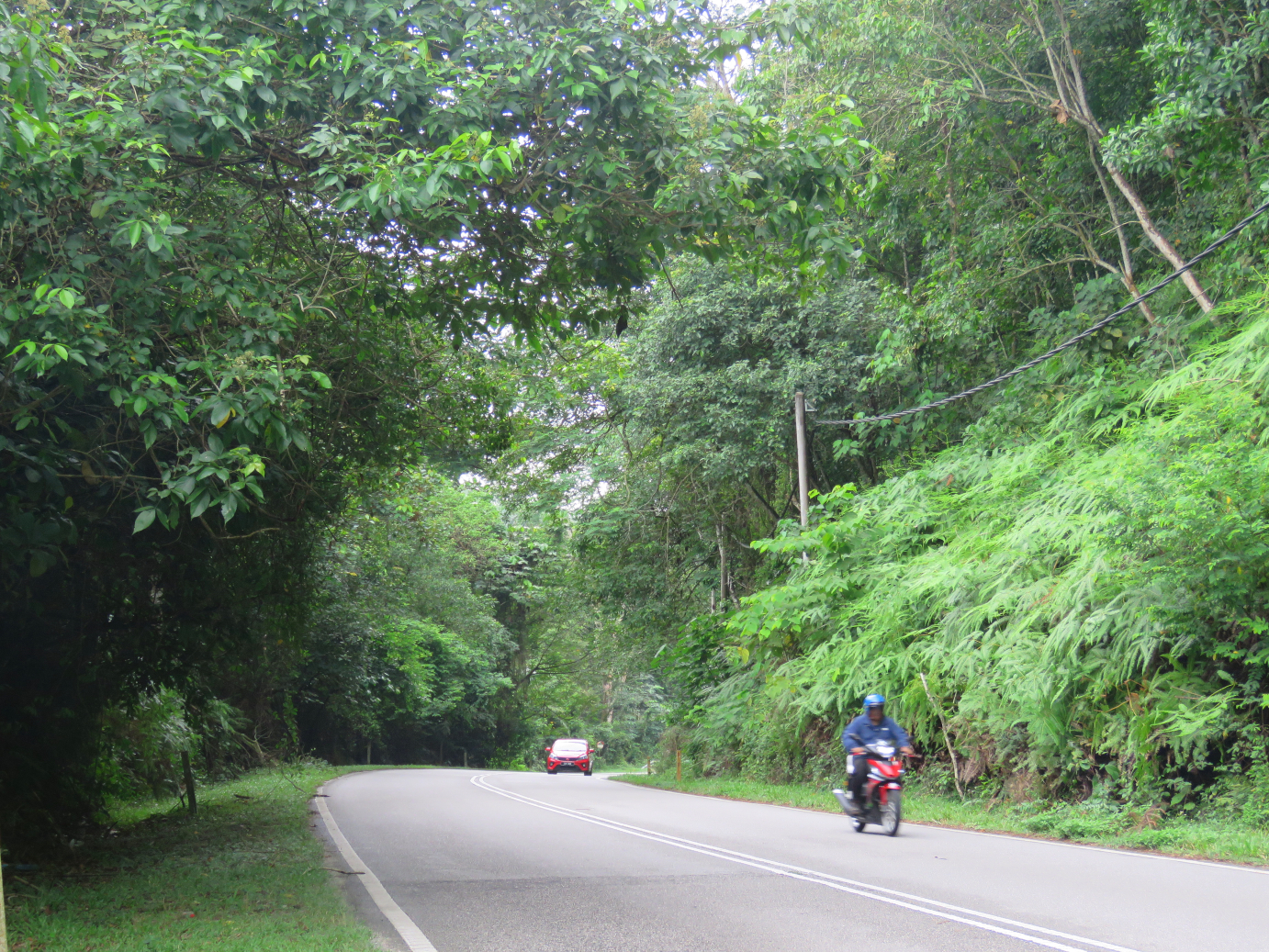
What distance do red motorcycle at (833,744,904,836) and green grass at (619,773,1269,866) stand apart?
176 centimetres

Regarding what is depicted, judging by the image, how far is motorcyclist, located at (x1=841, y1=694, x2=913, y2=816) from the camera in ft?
38.5

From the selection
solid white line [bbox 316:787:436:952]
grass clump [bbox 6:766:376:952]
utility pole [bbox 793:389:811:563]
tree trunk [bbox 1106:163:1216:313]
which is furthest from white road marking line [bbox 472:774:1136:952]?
tree trunk [bbox 1106:163:1216:313]

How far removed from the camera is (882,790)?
38.1 feet

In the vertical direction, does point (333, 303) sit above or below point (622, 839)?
above

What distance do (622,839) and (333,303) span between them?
6.98 metres

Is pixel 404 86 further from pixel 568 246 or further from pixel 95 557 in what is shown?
pixel 95 557

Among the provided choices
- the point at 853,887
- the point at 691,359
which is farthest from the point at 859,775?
the point at 691,359

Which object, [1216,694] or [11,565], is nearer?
[11,565]

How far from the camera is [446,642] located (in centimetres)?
4050

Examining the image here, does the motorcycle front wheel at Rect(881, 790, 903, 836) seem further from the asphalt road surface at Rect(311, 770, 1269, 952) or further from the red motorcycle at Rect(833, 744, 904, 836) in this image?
the asphalt road surface at Rect(311, 770, 1269, 952)

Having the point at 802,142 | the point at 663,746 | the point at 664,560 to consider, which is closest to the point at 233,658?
the point at 802,142

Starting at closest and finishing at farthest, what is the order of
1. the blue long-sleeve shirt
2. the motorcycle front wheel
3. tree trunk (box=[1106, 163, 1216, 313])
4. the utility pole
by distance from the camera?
the motorcycle front wheel < the blue long-sleeve shirt < tree trunk (box=[1106, 163, 1216, 313]) < the utility pole

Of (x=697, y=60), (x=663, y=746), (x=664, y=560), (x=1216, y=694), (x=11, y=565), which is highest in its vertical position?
(x=697, y=60)

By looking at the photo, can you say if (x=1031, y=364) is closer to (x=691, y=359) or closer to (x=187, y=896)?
(x=691, y=359)
